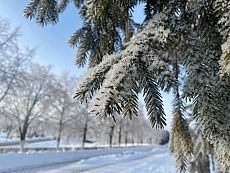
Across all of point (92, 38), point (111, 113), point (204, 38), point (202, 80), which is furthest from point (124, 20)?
point (111, 113)

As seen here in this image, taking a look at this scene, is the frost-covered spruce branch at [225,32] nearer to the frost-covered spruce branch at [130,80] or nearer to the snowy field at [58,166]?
the frost-covered spruce branch at [130,80]

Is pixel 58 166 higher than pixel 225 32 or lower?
lower

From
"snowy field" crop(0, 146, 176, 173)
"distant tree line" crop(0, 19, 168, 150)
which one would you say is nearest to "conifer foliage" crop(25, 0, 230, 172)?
"snowy field" crop(0, 146, 176, 173)

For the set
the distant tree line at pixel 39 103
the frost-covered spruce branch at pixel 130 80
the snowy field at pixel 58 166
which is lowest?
the snowy field at pixel 58 166

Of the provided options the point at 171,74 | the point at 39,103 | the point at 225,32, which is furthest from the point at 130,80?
the point at 39,103

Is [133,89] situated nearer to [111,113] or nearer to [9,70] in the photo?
[111,113]

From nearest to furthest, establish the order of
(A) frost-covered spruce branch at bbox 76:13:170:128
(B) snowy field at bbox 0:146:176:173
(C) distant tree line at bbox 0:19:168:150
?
(A) frost-covered spruce branch at bbox 76:13:170:128 → (B) snowy field at bbox 0:146:176:173 → (C) distant tree line at bbox 0:19:168:150

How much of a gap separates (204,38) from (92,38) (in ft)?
1.99

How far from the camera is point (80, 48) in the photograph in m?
1.36

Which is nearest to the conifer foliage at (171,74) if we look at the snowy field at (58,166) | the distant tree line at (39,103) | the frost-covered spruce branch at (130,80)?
the frost-covered spruce branch at (130,80)

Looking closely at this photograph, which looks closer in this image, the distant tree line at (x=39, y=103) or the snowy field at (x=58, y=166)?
the snowy field at (x=58, y=166)

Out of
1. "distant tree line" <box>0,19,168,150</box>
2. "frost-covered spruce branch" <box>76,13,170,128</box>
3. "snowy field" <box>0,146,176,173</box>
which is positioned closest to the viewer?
"frost-covered spruce branch" <box>76,13,170,128</box>

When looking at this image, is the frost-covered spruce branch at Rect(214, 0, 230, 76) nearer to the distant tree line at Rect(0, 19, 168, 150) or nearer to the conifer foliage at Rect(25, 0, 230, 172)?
the conifer foliage at Rect(25, 0, 230, 172)

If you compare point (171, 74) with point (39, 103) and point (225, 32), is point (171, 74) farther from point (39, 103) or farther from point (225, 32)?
point (39, 103)
